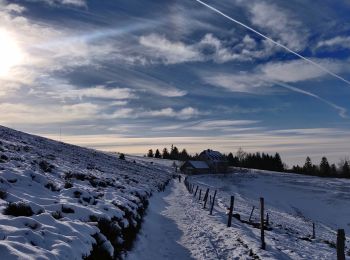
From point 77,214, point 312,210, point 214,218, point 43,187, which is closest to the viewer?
point 77,214

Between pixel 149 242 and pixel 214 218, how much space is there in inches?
314

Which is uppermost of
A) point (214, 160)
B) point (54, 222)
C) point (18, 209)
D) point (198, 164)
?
point (214, 160)

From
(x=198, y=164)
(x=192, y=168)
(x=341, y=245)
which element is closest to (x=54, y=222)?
(x=341, y=245)

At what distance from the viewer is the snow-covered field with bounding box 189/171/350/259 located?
559 inches

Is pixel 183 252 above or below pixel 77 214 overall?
below

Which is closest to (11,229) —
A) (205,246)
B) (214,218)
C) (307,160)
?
(205,246)

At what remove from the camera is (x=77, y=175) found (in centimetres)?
1919

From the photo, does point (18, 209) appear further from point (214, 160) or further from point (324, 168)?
point (324, 168)

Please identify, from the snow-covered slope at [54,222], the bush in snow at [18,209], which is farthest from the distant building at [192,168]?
the bush in snow at [18,209]

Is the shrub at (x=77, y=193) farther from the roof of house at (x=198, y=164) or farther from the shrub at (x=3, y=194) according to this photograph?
the roof of house at (x=198, y=164)

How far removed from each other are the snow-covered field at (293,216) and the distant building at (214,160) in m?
44.1

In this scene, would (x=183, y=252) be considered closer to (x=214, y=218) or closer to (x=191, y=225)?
(x=191, y=225)

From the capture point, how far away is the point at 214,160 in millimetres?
140750

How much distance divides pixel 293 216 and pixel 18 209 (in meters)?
37.0
